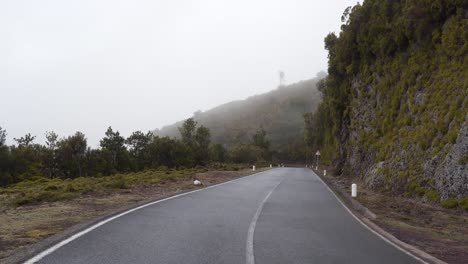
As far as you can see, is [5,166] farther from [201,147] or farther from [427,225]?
[427,225]

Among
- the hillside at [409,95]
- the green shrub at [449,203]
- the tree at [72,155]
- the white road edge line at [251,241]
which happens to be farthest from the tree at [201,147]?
the white road edge line at [251,241]

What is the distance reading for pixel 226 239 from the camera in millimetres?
8289

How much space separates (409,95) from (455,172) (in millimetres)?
10828

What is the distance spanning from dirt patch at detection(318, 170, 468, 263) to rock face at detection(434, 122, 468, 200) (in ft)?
2.42

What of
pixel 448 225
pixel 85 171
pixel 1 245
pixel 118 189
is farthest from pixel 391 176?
pixel 85 171

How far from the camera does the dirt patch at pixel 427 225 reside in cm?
853

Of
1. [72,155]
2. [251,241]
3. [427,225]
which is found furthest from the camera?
[72,155]

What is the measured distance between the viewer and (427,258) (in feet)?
24.5

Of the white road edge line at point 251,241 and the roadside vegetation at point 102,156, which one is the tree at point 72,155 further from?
the white road edge line at point 251,241

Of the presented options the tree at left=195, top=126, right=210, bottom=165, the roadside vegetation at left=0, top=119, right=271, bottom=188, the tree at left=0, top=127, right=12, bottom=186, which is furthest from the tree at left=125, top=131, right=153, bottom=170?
the tree at left=0, top=127, right=12, bottom=186

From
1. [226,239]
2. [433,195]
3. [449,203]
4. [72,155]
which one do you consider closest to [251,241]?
[226,239]

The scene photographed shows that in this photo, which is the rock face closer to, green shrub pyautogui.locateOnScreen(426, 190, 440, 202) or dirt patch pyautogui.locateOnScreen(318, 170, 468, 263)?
green shrub pyautogui.locateOnScreen(426, 190, 440, 202)

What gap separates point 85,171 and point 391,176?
2269 inches

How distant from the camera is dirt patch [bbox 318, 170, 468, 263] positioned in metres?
8.53
